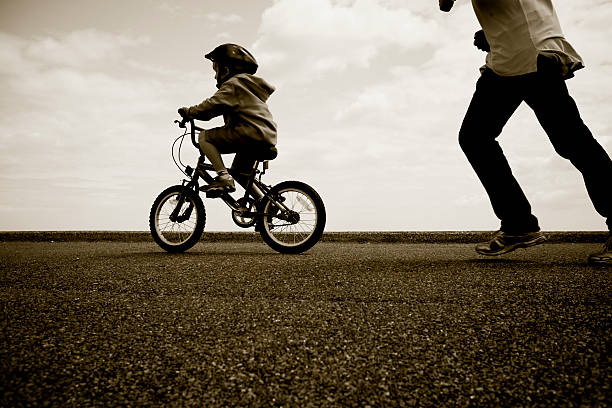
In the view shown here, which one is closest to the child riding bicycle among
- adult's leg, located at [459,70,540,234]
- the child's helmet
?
the child's helmet

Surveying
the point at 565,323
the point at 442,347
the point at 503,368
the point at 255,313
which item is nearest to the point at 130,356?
the point at 255,313

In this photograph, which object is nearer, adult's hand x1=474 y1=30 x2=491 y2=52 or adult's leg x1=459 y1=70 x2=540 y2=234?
adult's leg x1=459 y1=70 x2=540 y2=234

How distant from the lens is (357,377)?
3.78 ft

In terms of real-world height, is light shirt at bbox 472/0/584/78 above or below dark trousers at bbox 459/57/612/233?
above

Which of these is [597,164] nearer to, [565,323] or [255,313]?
[565,323]

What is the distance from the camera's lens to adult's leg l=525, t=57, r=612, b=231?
119 inches

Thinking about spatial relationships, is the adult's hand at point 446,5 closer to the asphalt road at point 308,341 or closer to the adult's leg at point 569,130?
the adult's leg at point 569,130

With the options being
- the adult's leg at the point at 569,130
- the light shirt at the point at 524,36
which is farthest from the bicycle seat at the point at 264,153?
the adult's leg at the point at 569,130

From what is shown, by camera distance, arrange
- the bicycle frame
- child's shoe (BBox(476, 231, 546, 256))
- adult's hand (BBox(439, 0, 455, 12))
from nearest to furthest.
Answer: adult's hand (BBox(439, 0, 455, 12))
child's shoe (BBox(476, 231, 546, 256))
the bicycle frame

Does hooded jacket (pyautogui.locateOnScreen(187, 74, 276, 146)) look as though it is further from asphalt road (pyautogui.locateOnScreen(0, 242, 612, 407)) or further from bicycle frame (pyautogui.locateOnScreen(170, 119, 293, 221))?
asphalt road (pyautogui.locateOnScreen(0, 242, 612, 407))

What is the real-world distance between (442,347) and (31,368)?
44.8 inches

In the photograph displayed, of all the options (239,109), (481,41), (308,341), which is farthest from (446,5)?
(308,341)

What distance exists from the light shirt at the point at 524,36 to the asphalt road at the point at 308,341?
143 cm

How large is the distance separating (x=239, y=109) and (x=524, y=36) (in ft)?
8.79
